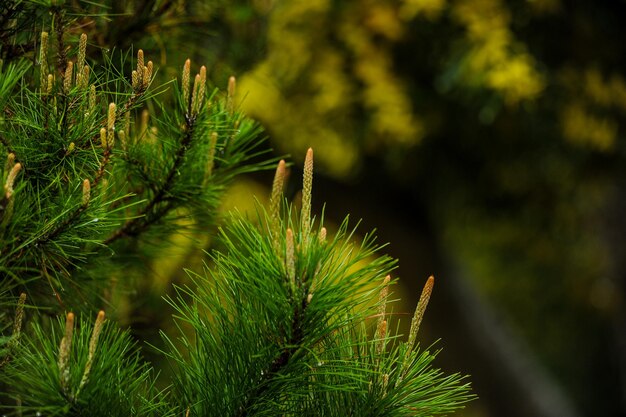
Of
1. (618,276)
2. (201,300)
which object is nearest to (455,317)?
(618,276)

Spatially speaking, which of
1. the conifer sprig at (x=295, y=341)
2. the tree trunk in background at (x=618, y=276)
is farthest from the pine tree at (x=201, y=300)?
the tree trunk in background at (x=618, y=276)

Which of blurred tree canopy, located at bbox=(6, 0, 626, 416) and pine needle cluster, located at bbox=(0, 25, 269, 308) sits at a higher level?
blurred tree canopy, located at bbox=(6, 0, 626, 416)

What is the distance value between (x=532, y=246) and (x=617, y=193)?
2.91ft

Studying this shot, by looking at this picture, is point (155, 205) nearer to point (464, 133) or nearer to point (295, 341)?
point (295, 341)

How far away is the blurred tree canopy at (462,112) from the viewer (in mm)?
3150

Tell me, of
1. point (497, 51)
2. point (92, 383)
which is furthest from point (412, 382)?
point (497, 51)

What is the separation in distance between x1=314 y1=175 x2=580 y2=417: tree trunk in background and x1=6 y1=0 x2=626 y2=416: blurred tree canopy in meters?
0.01

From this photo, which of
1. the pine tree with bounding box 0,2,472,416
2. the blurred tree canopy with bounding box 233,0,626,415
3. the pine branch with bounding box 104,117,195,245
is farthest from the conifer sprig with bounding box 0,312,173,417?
the blurred tree canopy with bounding box 233,0,626,415

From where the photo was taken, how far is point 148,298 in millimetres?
1770

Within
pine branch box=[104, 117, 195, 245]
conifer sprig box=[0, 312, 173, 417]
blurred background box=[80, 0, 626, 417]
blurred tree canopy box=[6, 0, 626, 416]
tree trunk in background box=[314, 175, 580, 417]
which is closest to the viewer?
conifer sprig box=[0, 312, 173, 417]

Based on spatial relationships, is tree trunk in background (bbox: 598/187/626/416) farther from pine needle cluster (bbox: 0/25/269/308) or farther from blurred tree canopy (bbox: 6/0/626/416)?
pine needle cluster (bbox: 0/25/269/308)

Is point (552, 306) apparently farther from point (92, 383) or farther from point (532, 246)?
point (92, 383)

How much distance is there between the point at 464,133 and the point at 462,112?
0.87 ft

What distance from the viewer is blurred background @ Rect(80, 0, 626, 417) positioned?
10.7ft
